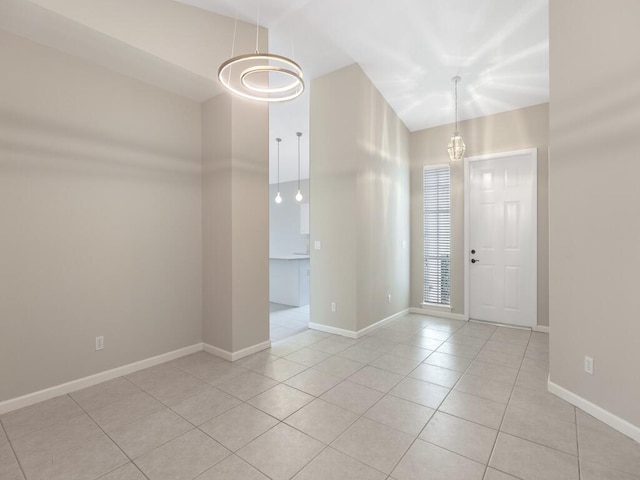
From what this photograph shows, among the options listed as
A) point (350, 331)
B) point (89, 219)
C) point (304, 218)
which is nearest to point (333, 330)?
point (350, 331)

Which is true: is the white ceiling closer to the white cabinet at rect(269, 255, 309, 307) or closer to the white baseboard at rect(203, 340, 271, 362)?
the white baseboard at rect(203, 340, 271, 362)

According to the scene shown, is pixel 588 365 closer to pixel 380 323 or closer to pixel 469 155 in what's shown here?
pixel 380 323

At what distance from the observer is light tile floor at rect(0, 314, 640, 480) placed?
5.77 feet

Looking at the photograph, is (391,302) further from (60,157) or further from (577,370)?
(60,157)

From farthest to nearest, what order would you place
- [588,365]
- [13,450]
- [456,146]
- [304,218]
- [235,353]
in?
[304,218], [456,146], [235,353], [588,365], [13,450]

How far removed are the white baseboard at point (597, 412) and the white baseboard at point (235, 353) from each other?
2.79 m

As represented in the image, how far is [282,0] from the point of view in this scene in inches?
118

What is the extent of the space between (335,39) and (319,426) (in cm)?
384

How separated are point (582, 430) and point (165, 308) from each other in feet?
12.0

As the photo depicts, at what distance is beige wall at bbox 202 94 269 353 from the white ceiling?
45cm

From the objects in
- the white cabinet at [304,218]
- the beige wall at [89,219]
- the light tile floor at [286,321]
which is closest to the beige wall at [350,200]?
the light tile floor at [286,321]

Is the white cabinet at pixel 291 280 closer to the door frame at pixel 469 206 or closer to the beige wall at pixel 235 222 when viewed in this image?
the beige wall at pixel 235 222

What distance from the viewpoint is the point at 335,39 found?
3547 millimetres

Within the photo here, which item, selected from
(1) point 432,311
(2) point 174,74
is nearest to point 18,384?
(2) point 174,74
